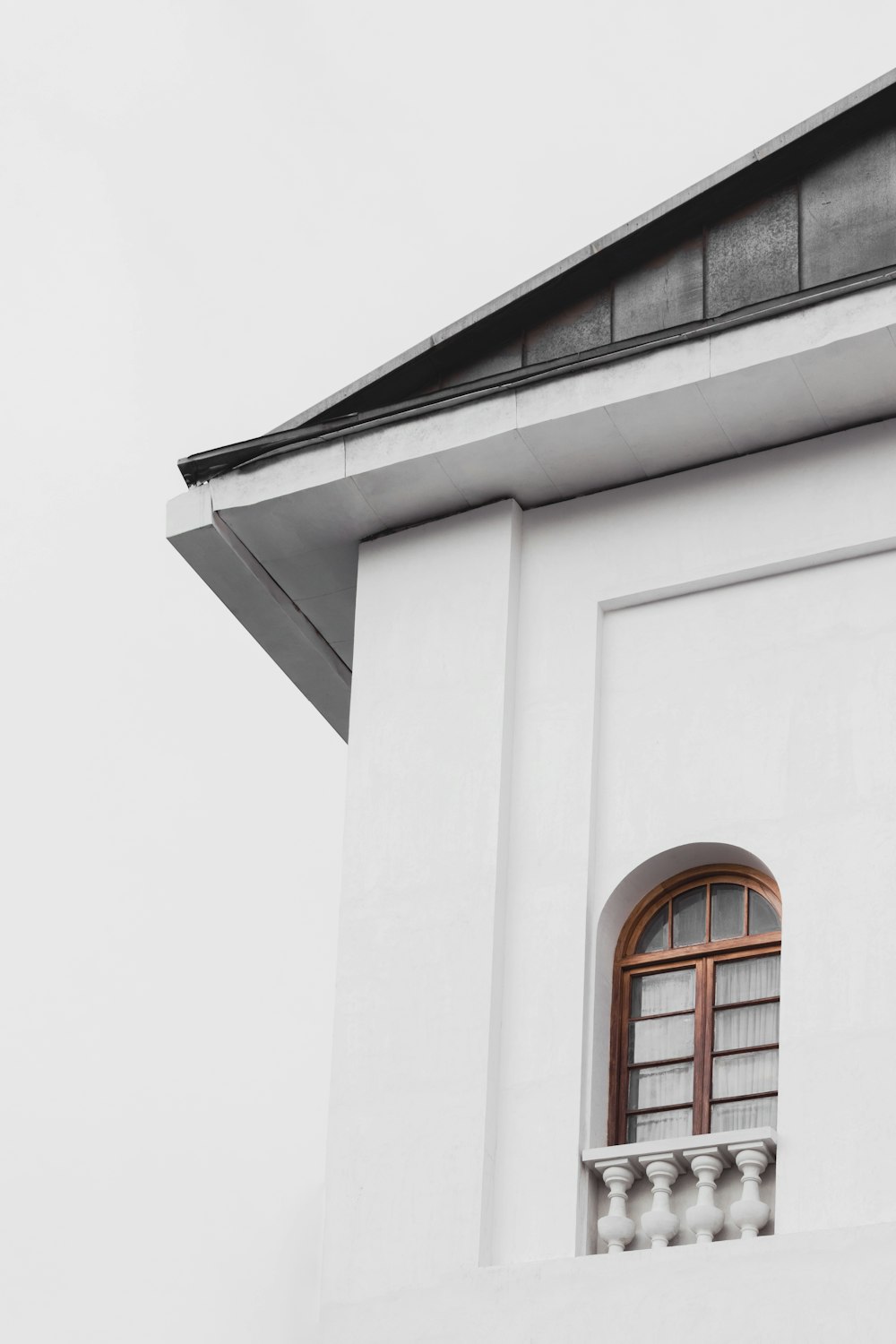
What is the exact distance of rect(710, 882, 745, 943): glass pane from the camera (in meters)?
15.1

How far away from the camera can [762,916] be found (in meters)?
15.0

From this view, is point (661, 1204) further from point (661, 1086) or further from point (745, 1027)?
point (745, 1027)

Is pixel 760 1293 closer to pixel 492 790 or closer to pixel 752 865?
pixel 752 865

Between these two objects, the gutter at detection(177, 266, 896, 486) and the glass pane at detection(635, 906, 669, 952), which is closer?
the glass pane at detection(635, 906, 669, 952)

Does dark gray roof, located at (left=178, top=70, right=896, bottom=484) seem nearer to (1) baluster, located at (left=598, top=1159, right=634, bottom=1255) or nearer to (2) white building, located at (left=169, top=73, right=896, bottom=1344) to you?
(2) white building, located at (left=169, top=73, right=896, bottom=1344)

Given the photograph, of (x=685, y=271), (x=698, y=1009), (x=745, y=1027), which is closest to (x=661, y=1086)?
(x=698, y=1009)

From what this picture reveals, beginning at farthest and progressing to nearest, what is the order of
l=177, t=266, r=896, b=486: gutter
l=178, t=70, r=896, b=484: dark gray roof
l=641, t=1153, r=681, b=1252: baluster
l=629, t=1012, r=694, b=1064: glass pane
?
1. l=178, t=70, r=896, b=484: dark gray roof
2. l=177, t=266, r=896, b=486: gutter
3. l=629, t=1012, r=694, b=1064: glass pane
4. l=641, t=1153, r=681, b=1252: baluster

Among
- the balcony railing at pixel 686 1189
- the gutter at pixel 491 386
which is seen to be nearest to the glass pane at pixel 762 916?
the balcony railing at pixel 686 1189

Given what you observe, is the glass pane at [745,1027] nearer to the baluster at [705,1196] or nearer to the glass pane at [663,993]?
the glass pane at [663,993]

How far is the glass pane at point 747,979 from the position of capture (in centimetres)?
1481

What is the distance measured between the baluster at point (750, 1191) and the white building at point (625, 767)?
0.02 metres

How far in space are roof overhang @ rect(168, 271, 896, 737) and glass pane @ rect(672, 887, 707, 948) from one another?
9.68ft

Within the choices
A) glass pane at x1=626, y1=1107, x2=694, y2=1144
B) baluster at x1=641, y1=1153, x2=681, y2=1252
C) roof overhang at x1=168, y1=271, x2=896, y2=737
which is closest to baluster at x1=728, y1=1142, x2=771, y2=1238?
baluster at x1=641, y1=1153, x2=681, y2=1252

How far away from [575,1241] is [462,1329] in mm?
802
